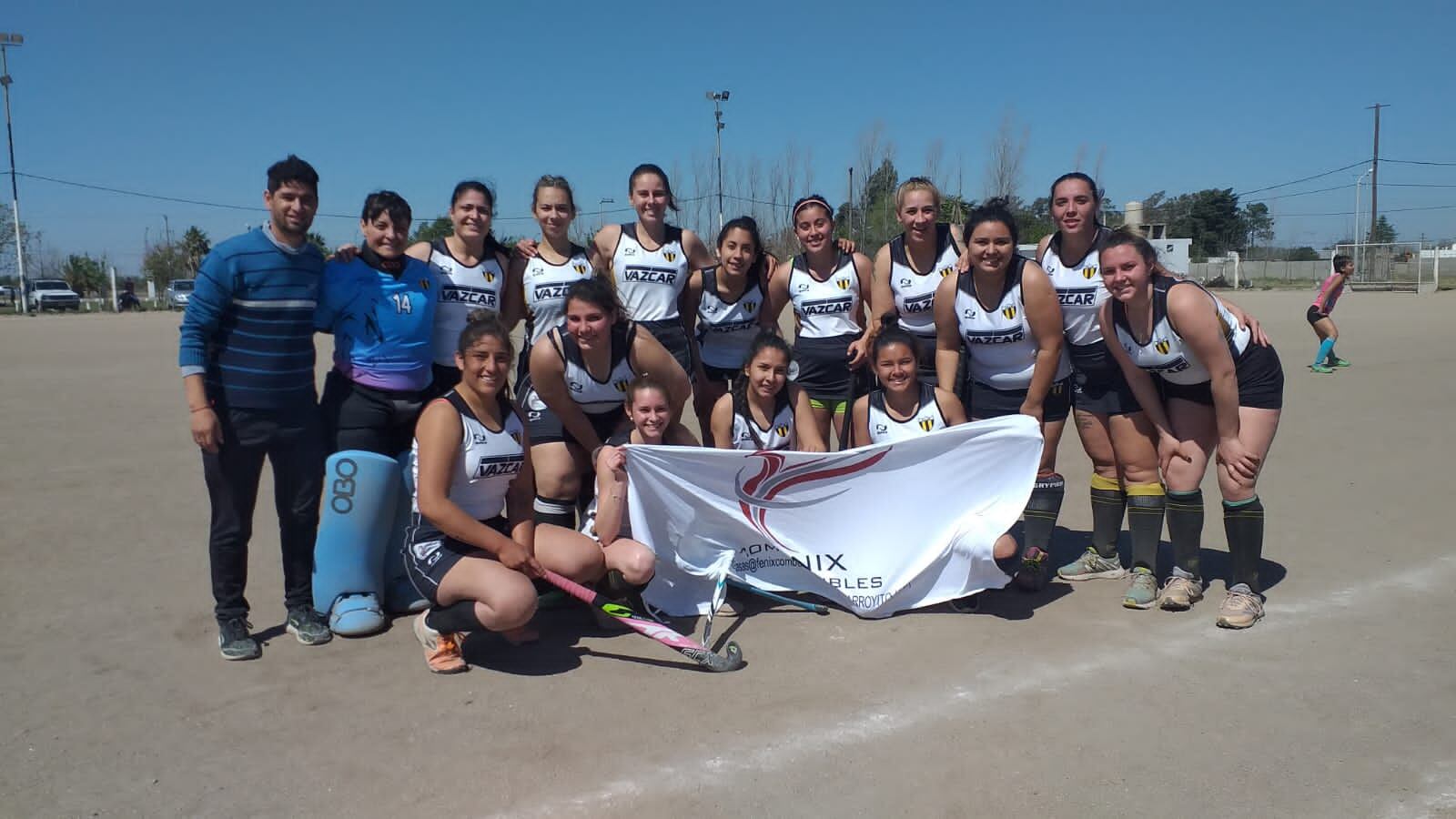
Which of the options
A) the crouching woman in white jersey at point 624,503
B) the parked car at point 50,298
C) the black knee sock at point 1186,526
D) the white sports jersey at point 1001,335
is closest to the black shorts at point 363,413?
the crouching woman in white jersey at point 624,503

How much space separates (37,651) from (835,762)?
3.66 metres

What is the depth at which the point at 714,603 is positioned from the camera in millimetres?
4609

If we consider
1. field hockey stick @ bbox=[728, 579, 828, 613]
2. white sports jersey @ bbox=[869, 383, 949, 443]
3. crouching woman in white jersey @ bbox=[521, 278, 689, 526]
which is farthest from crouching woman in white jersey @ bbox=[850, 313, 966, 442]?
crouching woman in white jersey @ bbox=[521, 278, 689, 526]

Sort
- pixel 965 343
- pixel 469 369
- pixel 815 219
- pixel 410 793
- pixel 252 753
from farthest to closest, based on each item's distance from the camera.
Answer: pixel 815 219, pixel 965 343, pixel 469 369, pixel 252 753, pixel 410 793

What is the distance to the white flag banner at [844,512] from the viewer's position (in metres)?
4.77

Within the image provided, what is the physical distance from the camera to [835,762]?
332 centimetres

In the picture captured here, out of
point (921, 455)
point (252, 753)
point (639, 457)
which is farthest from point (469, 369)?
point (921, 455)

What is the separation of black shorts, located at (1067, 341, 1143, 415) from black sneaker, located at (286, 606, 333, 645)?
406cm

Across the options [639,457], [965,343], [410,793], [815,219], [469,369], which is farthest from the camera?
[815,219]

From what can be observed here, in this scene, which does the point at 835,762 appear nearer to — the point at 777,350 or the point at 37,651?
the point at 777,350

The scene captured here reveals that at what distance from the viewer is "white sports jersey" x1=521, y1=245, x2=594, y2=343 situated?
558 cm

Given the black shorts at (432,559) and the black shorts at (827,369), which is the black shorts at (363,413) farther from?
the black shorts at (827,369)

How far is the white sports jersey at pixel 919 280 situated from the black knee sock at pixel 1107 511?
128cm

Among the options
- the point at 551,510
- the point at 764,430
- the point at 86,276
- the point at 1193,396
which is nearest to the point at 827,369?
the point at 764,430
